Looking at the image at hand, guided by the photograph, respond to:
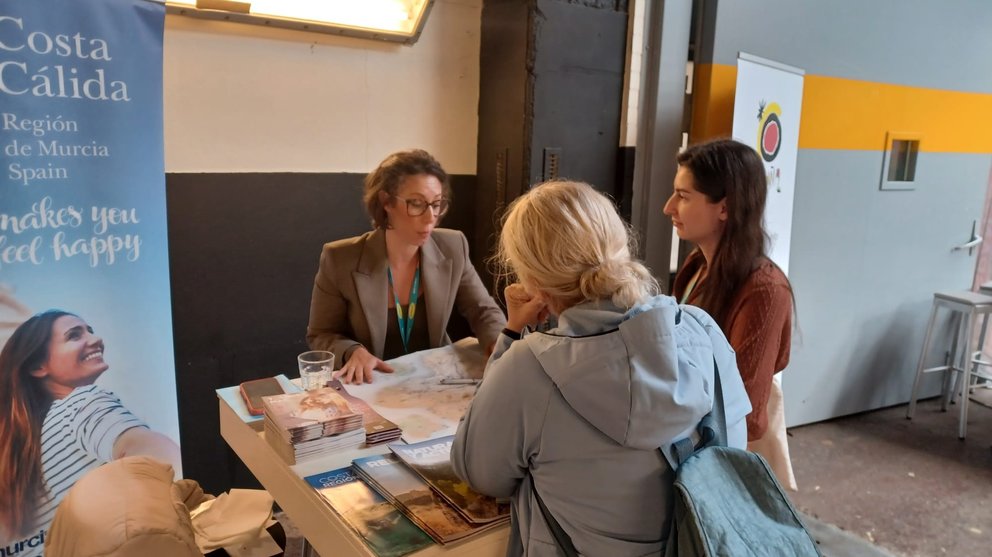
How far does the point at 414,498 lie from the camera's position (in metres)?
1.20

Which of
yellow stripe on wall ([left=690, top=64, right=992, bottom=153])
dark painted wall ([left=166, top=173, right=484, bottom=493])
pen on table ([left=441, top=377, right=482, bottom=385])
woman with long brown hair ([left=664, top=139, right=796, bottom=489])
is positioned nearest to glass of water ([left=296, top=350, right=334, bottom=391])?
pen on table ([left=441, top=377, right=482, bottom=385])

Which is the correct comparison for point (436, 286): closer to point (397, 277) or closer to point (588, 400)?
point (397, 277)

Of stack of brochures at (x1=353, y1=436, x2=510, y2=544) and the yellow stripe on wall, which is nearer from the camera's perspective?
stack of brochures at (x1=353, y1=436, x2=510, y2=544)

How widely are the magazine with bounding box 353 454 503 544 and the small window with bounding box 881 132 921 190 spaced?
3.75 meters

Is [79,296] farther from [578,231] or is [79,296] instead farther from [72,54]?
[578,231]

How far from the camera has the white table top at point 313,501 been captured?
1.12 m

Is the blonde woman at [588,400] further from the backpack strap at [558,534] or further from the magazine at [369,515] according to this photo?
A: the magazine at [369,515]

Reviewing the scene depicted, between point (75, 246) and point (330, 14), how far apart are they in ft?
4.49

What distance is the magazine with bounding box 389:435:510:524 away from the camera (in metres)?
1.16

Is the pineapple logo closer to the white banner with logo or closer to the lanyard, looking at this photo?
the white banner with logo

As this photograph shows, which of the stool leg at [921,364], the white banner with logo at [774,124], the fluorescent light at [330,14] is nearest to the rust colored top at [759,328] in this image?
the white banner with logo at [774,124]

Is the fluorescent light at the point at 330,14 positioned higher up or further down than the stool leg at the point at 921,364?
higher up

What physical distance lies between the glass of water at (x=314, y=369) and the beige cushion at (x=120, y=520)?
19.3 inches

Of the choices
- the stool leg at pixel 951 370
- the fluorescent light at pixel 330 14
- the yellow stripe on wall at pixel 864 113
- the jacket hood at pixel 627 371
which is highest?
the fluorescent light at pixel 330 14
